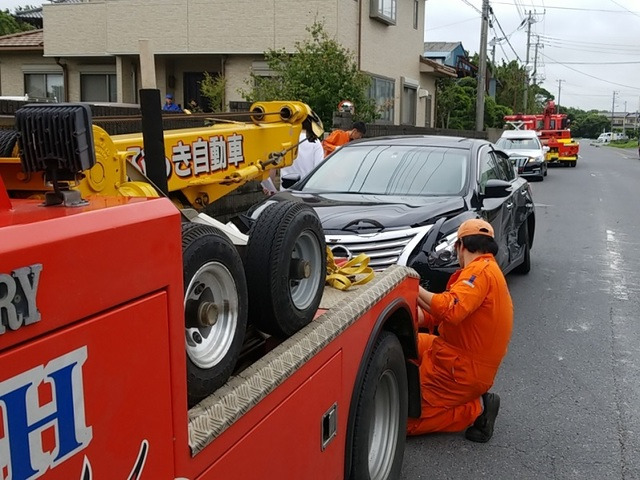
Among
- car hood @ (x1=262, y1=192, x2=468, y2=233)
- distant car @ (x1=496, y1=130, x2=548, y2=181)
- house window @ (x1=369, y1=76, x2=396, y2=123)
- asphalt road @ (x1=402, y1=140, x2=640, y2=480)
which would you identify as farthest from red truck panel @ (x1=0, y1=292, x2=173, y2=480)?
distant car @ (x1=496, y1=130, x2=548, y2=181)

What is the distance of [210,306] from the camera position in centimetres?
227

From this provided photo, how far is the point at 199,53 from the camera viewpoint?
2131 cm

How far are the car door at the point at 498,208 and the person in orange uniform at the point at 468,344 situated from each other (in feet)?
7.92

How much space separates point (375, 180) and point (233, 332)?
475 centimetres

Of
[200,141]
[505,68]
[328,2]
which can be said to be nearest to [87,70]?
[328,2]

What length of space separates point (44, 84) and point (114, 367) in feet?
83.4

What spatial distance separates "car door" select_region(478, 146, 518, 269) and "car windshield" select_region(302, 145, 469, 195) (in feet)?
0.83

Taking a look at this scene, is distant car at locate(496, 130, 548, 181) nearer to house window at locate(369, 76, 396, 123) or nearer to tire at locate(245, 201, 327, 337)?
house window at locate(369, 76, 396, 123)

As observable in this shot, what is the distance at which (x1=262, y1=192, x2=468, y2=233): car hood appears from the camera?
5.88m

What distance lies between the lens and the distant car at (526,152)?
24.6 m

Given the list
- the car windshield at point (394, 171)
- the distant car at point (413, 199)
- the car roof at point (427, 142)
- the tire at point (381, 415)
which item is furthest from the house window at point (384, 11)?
the tire at point (381, 415)

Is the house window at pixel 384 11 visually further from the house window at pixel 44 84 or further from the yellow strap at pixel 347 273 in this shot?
the yellow strap at pixel 347 273

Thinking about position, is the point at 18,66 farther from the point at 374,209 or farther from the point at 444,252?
the point at 444,252

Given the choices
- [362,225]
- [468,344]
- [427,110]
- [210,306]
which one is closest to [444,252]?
[362,225]
